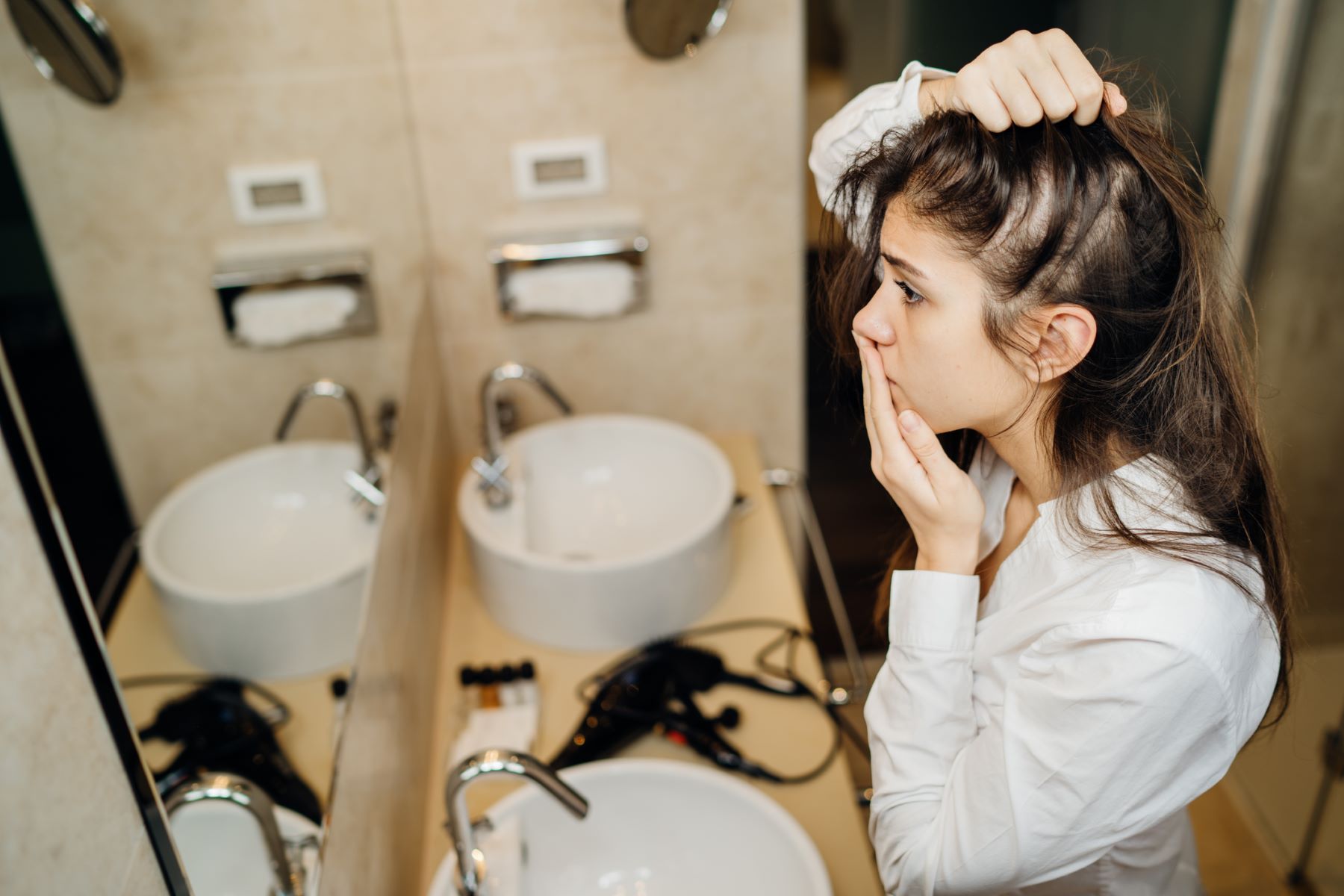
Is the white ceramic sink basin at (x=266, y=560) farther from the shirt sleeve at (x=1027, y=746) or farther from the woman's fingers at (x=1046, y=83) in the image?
the woman's fingers at (x=1046, y=83)

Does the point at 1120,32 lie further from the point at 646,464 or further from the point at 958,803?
the point at 958,803

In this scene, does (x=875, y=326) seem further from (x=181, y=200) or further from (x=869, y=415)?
(x=181, y=200)

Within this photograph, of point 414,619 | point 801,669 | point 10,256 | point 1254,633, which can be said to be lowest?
point 801,669

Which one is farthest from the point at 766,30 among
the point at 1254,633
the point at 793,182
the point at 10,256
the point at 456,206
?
the point at 10,256

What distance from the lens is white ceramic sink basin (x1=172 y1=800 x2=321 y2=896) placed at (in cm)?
64

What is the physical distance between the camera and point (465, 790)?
0.99 m

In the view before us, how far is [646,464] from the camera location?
6.34 feet

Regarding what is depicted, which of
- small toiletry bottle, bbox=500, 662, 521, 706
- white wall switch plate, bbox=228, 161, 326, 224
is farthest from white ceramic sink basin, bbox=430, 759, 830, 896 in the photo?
white wall switch plate, bbox=228, 161, 326, 224

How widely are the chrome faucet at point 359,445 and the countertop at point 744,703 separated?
419 millimetres

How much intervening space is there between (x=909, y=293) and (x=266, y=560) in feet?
1.98

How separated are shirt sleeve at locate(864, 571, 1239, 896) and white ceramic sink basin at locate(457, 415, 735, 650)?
2.16 feet

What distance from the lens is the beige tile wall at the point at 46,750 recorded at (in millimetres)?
438

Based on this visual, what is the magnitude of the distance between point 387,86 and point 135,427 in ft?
3.58

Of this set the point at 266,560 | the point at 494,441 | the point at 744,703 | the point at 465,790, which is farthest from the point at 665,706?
the point at 266,560
